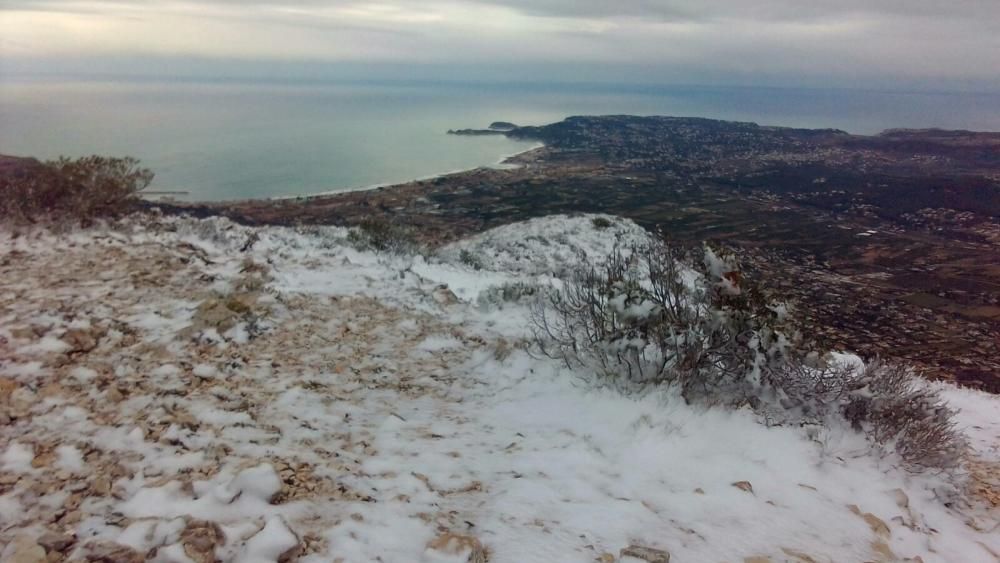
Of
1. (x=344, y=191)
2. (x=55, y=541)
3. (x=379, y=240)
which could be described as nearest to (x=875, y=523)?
(x=55, y=541)

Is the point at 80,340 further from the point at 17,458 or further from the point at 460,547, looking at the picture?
the point at 460,547

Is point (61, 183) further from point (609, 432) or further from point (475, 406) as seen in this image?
point (609, 432)

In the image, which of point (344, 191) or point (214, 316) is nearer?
point (214, 316)

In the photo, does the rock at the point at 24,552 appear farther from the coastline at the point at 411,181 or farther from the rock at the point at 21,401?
the coastline at the point at 411,181

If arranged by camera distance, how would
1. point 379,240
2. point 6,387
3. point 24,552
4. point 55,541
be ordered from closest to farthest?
point 24,552 < point 55,541 < point 6,387 < point 379,240

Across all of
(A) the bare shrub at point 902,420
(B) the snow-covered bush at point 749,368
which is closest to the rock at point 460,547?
(B) the snow-covered bush at point 749,368

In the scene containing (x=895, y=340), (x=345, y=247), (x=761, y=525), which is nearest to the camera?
(x=761, y=525)

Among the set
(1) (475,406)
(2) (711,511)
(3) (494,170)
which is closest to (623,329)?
(1) (475,406)
